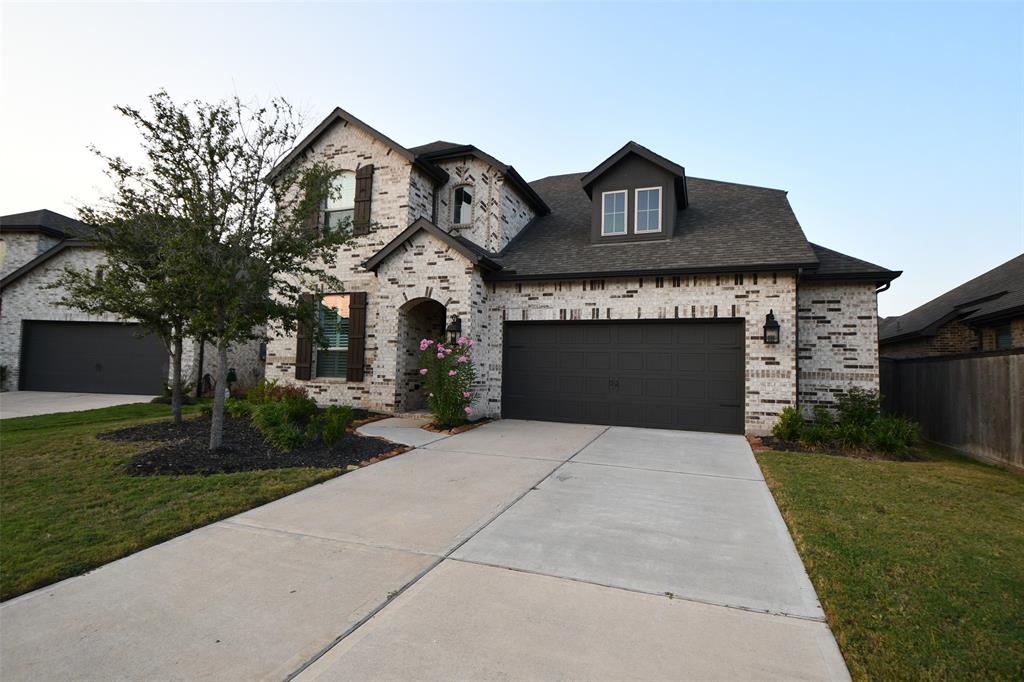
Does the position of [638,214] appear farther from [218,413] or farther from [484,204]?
[218,413]

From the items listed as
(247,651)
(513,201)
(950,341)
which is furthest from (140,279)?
(950,341)

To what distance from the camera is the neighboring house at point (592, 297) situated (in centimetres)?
947

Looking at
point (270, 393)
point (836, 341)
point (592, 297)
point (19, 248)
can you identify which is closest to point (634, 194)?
point (592, 297)

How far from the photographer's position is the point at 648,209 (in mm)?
11422

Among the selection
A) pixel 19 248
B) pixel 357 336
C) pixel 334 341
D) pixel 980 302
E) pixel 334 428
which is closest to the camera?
pixel 334 428

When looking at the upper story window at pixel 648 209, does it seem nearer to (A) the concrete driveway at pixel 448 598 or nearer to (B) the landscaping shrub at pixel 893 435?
(B) the landscaping shrub at pixel 893 435

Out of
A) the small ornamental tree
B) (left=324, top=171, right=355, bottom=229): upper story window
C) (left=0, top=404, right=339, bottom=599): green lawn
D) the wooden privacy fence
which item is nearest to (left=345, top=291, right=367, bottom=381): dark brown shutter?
(left=324, top=171, right=355, bottom=229): upper story window

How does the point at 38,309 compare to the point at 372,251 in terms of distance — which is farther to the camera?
the point at 38,309

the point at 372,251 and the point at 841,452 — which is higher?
the point at 372,251

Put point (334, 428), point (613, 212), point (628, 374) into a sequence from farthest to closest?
point (613, 212) < point (628, 374) < point (334, 428)

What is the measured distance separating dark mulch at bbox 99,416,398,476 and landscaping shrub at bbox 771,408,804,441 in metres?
7.08

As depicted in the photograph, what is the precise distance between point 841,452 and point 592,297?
18.0ft

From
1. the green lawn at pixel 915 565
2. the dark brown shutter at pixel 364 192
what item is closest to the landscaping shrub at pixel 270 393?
the dark brown shutter at pixel 364 192

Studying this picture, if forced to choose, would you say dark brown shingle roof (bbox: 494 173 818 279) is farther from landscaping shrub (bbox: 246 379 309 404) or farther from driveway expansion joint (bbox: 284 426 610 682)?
driveway expansion joint (bbox: 284 426 610 682)
